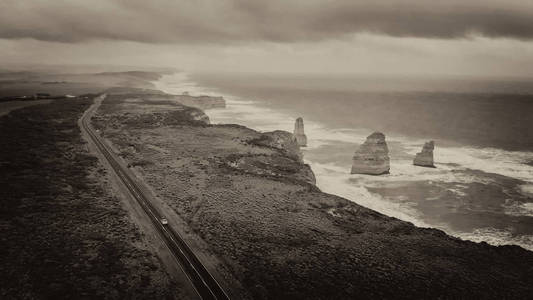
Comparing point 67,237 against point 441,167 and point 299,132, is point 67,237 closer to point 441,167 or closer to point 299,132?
point 299,132

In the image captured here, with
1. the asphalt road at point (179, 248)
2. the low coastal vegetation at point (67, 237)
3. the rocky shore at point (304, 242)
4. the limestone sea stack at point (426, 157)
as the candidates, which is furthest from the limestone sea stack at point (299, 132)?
the low coastal vegetation at point (67, 237)

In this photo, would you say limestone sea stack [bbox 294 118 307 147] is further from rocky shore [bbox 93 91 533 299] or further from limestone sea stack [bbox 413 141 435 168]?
rocky shore [bbox 93 91 533 299]

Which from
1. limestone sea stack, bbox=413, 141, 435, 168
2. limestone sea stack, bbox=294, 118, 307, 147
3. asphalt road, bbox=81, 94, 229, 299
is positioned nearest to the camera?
asphalt road, bbox=81, 94, 229, 299

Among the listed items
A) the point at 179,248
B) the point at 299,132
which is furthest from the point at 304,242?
the point at 299,132

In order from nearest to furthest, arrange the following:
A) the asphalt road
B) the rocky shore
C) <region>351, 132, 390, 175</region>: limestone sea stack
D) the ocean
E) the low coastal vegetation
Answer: the low coastal vegetation
the asphalt road
the rocky shore
the ocean
<region>351, 132, 390, 175</region>: limestone sea stack

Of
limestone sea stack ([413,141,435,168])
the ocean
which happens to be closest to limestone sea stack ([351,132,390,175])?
the ocean

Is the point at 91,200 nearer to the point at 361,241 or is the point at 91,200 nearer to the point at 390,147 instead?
the point at 361,241

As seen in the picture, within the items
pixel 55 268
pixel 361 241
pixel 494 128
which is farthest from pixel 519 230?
pixel 494 128
